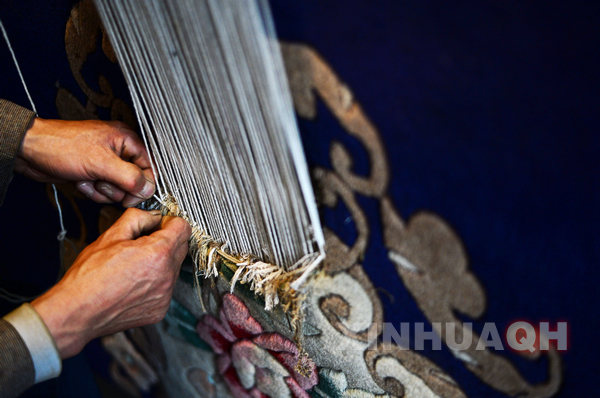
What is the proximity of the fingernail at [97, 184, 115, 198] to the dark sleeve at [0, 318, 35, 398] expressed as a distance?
28cm

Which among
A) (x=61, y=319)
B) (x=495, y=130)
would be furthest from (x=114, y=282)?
(x=495, y=130)

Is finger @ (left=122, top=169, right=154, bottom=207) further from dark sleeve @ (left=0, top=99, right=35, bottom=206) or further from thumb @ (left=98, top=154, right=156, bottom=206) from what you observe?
dark sleeve @ (left=0, top=99, right=35, bottom=206)

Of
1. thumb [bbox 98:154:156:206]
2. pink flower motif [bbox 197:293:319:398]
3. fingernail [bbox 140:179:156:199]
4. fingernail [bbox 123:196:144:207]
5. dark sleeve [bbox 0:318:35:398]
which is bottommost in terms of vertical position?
pink flower motif [bbox 197:293:319:398]

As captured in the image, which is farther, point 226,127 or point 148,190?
point 148,190

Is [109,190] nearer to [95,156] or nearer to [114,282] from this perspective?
[95,156]

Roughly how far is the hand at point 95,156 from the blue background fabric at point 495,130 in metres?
0.41

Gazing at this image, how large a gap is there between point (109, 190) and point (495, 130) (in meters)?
0.71

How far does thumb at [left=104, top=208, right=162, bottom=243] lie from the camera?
755mm

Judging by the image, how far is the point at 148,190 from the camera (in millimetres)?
813

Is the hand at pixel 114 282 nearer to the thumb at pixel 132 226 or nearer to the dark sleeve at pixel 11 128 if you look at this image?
the thumb at pixel 132 226

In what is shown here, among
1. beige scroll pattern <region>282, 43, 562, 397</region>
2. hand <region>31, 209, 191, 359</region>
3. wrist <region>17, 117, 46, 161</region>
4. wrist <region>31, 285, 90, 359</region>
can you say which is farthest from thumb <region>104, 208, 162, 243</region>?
beige scroll pattern <region>282, 43, 562, 397</region>

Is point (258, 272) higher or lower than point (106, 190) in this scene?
lower

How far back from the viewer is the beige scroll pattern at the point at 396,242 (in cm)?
50

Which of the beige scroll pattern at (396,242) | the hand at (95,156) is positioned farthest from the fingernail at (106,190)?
the beige scroll pattern at (396,242)
